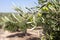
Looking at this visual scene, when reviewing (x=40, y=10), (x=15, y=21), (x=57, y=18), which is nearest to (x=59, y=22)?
(x=57, y=18)

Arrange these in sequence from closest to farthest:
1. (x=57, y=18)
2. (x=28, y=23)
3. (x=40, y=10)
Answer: (x=57, y=18), (x=40, y=10), (x=28, y=23)

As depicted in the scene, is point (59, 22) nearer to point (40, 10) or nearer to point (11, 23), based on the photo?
point (40, 10)

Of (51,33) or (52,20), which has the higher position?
(52,20)

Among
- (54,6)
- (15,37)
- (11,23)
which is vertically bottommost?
(15,37)

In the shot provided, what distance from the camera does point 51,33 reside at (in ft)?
34.6

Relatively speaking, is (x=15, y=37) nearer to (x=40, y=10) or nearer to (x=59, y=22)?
(x=40, y=10)

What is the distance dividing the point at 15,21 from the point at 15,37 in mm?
884

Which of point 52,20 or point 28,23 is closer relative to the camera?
point 52,20

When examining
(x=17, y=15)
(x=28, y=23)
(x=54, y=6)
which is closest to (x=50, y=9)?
(x=54, y=6)

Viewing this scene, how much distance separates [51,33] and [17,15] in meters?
2.69

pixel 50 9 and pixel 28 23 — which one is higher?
pixel 50 9

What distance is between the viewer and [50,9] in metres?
10.0

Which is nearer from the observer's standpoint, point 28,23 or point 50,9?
point 50,9

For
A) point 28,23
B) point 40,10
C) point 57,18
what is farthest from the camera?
point 28,23
